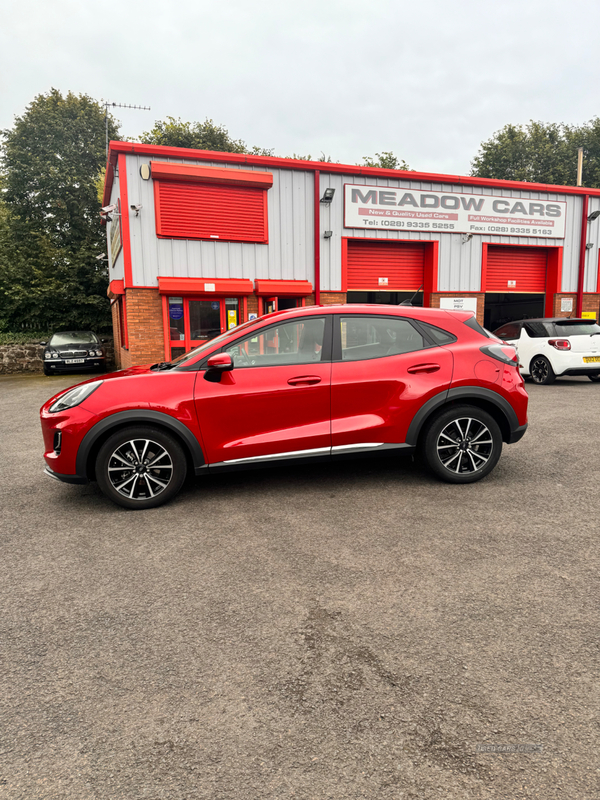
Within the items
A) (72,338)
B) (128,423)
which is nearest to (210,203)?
(72,338)

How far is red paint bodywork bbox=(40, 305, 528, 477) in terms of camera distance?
4.23m

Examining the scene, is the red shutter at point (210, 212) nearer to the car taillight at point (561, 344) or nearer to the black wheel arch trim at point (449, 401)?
the car taillight at point (561, 344)

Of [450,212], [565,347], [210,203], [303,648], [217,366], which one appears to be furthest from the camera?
[450,212]

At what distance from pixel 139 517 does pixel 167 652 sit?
1.90 metres

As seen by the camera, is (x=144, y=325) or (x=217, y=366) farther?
(x=144, y=325)

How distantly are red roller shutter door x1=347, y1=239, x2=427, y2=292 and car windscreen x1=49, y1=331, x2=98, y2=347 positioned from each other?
372 inches

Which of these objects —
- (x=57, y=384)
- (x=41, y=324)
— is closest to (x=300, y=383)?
(x=57, y=384)

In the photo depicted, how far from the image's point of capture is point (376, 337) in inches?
187

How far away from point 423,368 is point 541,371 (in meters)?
8.49

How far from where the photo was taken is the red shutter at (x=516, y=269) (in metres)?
16.7

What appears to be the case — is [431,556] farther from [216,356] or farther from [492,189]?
[492,189]

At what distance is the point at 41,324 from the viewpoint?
23.9m

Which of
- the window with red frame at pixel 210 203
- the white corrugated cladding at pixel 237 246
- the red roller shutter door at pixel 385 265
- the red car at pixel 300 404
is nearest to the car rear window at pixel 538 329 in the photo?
the red roller shutter door at pixel 385 265

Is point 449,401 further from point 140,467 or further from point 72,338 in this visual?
point 72,338
